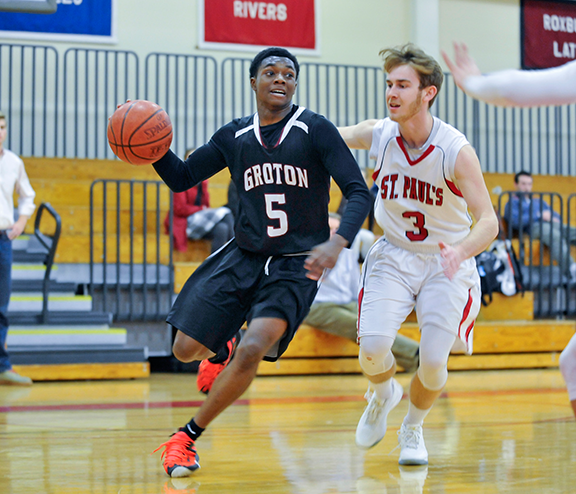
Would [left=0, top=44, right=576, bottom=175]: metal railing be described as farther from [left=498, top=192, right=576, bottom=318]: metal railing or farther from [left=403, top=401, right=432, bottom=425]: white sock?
[left=403, top=401, right=432, bottom=425]: white sock

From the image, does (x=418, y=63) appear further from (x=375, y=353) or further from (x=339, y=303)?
(x=339, y=303)

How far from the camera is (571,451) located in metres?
3.43

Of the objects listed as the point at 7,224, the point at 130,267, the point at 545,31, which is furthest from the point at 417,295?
the point at 545,31

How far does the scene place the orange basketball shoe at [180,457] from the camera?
289cm

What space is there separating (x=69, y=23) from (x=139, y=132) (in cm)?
755

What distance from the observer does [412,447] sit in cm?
318

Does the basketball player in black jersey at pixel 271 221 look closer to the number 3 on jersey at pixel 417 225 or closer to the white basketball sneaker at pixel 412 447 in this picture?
the number 3 on jersey at pixel 417 225

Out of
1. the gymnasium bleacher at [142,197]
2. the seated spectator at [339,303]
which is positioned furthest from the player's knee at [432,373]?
the gymnasium bleacher at [142,197]

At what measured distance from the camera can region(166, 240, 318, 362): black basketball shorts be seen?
312 centimetres

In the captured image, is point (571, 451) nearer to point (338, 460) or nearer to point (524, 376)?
point (338, 460)

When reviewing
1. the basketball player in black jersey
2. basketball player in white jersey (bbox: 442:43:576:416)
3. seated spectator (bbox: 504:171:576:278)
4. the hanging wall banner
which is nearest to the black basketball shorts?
the basketball player in black jersey

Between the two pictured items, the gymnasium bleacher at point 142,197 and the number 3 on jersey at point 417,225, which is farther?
the gymnasium bleacher at point 142,197

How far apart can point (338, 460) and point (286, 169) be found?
1.28 m

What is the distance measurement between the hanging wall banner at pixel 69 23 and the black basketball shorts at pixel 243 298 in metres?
7.70
